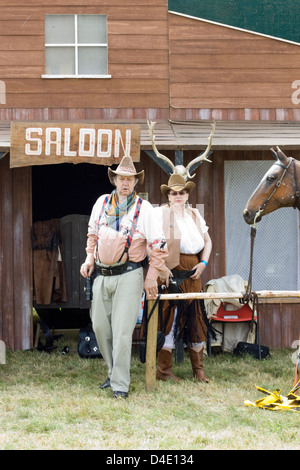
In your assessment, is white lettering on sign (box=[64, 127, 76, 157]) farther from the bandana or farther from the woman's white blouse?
the bandana

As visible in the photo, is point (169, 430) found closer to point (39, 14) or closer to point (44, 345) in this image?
point (44, 345)

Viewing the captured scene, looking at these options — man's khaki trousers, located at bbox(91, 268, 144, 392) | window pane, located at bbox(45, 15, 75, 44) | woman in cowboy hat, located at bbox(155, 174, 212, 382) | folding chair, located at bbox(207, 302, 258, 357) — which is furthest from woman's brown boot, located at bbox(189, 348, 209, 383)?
window pane, located at bbox(45, 15, 75, 44)

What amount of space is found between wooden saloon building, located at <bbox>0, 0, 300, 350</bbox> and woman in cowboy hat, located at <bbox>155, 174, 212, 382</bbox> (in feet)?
7.81

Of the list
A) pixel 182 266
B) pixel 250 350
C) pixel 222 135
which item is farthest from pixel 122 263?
pixel 222 135

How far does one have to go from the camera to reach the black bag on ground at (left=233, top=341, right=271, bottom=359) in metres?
7.85

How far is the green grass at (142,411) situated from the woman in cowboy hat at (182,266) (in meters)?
0.44

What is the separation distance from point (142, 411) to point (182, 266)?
1.59 meters

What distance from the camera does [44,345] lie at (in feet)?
28.6

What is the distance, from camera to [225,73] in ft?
30.5

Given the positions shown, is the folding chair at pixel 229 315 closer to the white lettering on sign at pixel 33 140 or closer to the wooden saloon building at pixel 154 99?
the wooden saloon building at pixel 154 99

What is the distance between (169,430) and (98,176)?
781cm

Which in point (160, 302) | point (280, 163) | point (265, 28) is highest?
point (265, 28)

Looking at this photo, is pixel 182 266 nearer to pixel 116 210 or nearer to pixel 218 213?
pixel 116 210
